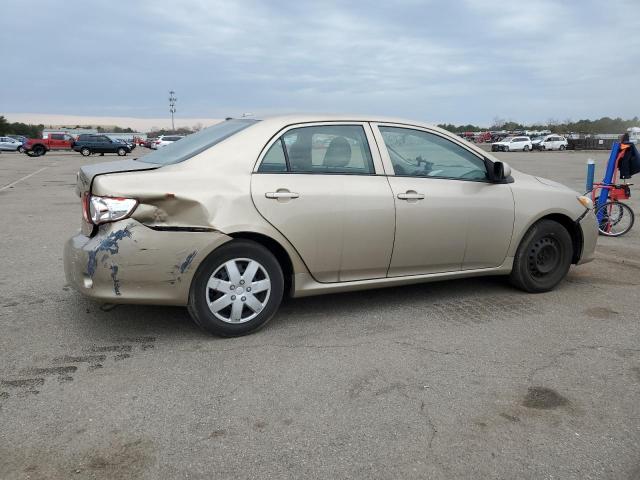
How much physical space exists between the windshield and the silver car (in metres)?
0.02

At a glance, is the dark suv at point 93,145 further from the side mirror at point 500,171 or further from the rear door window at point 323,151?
the side mirror at point 500,171

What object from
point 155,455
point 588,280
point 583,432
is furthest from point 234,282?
point 588,280

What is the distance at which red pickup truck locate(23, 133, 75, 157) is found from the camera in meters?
41.5

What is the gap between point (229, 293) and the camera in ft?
12.9

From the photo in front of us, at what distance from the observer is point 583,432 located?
2.85 m

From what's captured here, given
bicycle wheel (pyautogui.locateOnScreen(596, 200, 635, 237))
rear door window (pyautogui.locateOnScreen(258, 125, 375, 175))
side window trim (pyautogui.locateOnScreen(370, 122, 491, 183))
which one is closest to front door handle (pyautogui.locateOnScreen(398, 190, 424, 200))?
side window trim (pyautogui.locateOnScreen(370, 122, 491, 183))

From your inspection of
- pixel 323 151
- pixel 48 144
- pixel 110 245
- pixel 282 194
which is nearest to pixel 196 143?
pixel 282 194

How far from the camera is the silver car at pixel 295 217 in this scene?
3713mm

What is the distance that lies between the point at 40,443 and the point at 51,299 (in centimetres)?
243

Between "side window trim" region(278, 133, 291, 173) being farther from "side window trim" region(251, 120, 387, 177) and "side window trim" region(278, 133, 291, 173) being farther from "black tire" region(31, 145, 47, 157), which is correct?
"black tire" region(31, 145, 47, 157)

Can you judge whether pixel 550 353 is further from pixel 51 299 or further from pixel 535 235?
pixel 51 299

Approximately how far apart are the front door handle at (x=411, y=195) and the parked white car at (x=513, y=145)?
53077 mm

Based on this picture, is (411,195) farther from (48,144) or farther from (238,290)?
(48,144)

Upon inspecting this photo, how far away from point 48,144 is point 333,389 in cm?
4677
